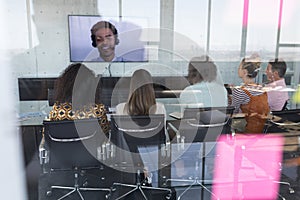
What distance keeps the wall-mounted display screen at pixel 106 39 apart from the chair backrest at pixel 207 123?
10.1 feet

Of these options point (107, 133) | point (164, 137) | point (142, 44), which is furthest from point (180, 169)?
point (142, 44)

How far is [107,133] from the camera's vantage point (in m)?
1.96

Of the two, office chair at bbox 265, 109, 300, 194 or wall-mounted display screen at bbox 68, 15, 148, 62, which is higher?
wall-mounted display screen at bbox 68, 15, 148, 62

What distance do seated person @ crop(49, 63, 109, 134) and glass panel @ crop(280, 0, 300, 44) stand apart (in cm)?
438

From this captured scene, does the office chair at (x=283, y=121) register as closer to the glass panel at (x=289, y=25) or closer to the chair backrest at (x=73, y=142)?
the chair backrest at (x=73, y=142)

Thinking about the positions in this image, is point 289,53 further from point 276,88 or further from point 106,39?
point 106,39

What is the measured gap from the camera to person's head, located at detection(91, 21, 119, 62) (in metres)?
4.62

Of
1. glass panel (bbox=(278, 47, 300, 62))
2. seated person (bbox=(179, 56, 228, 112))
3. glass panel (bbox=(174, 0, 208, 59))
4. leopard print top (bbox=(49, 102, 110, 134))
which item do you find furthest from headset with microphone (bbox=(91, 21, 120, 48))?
glass panel (bbox=(278, 47, 300, 62))

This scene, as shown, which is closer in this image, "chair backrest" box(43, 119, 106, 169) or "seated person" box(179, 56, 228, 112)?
"chair backrest" box(43, 119, 106, 169)

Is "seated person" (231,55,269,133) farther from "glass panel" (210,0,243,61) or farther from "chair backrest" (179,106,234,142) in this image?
"glass panel" (210,0,243,61)

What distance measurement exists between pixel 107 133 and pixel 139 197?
0.57 metres

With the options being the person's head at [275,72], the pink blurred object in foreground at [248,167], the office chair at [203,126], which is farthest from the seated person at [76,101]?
the person's head at [275,72]

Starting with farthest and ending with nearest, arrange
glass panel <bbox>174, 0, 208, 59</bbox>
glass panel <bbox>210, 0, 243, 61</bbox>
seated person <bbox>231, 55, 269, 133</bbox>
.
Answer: glass panel <bbox>210, 0, 243, 61</bbox> → glass panel <bbox>174, 0, 208, 59</bbox> → seated person <bbox>231, 55, 269, 133</bbox>

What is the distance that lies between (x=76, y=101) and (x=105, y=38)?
3.08 m
